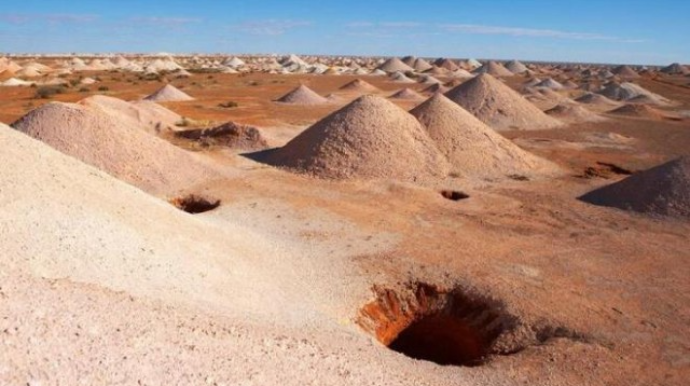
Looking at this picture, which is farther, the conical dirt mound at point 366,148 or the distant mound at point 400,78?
the distant mound at point 400,78

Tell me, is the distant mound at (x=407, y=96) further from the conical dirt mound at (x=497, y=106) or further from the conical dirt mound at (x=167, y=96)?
Answer: the conical dirt mound at (x=167, y=96)

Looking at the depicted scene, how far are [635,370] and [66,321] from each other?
6.00 meters

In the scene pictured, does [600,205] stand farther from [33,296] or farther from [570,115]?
[570,115]

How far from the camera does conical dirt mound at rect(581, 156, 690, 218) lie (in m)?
12.6

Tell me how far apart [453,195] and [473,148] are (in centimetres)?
312

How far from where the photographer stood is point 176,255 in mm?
7344

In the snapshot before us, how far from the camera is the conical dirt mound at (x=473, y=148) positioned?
16.2m

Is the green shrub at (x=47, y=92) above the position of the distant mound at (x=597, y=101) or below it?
below

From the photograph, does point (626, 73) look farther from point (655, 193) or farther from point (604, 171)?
point (655, 193)

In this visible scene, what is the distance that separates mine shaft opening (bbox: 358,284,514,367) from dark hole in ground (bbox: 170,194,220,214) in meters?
5.40

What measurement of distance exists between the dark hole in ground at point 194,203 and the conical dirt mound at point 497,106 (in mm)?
15793

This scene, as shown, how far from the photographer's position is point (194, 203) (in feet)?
42.0

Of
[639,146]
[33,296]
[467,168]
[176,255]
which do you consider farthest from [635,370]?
[639,146]

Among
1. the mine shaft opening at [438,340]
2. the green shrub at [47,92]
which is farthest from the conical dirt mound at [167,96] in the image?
the mine shaft opening at [438,340]
